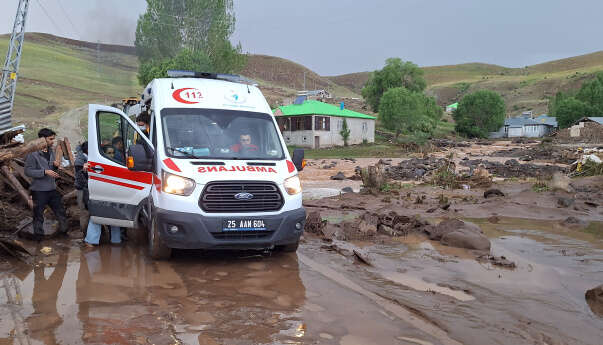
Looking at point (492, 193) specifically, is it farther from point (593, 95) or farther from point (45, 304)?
point (593, 95)

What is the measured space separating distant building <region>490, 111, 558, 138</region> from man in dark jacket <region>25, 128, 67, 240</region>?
289 ft

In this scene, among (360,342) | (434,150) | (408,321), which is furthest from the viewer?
(434,150)

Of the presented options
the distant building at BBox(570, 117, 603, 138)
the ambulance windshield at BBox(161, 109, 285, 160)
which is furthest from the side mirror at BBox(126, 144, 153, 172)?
the distant building at BBox(570, 117, 603, 138)

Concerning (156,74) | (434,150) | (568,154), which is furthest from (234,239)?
(156,74)

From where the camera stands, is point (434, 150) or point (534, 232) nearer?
point (534, 232)

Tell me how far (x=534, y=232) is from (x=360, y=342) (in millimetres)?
7604

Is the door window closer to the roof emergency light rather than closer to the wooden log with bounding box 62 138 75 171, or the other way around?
the roof emergency light

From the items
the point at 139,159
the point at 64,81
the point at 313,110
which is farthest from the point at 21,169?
the point at 64,81

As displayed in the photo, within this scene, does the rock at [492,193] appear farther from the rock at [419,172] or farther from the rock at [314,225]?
the rock at [419,172]

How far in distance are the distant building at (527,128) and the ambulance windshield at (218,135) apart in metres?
87.0

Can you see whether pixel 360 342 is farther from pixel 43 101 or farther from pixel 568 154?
pixel 43 101

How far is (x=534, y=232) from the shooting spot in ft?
34.7

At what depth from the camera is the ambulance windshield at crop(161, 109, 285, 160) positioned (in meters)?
7.11

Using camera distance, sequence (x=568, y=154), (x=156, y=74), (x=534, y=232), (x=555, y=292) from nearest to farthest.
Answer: (x=555, y=292)
(x=534, y=232)
(x=568, y=154)
(x=156, y=74)
